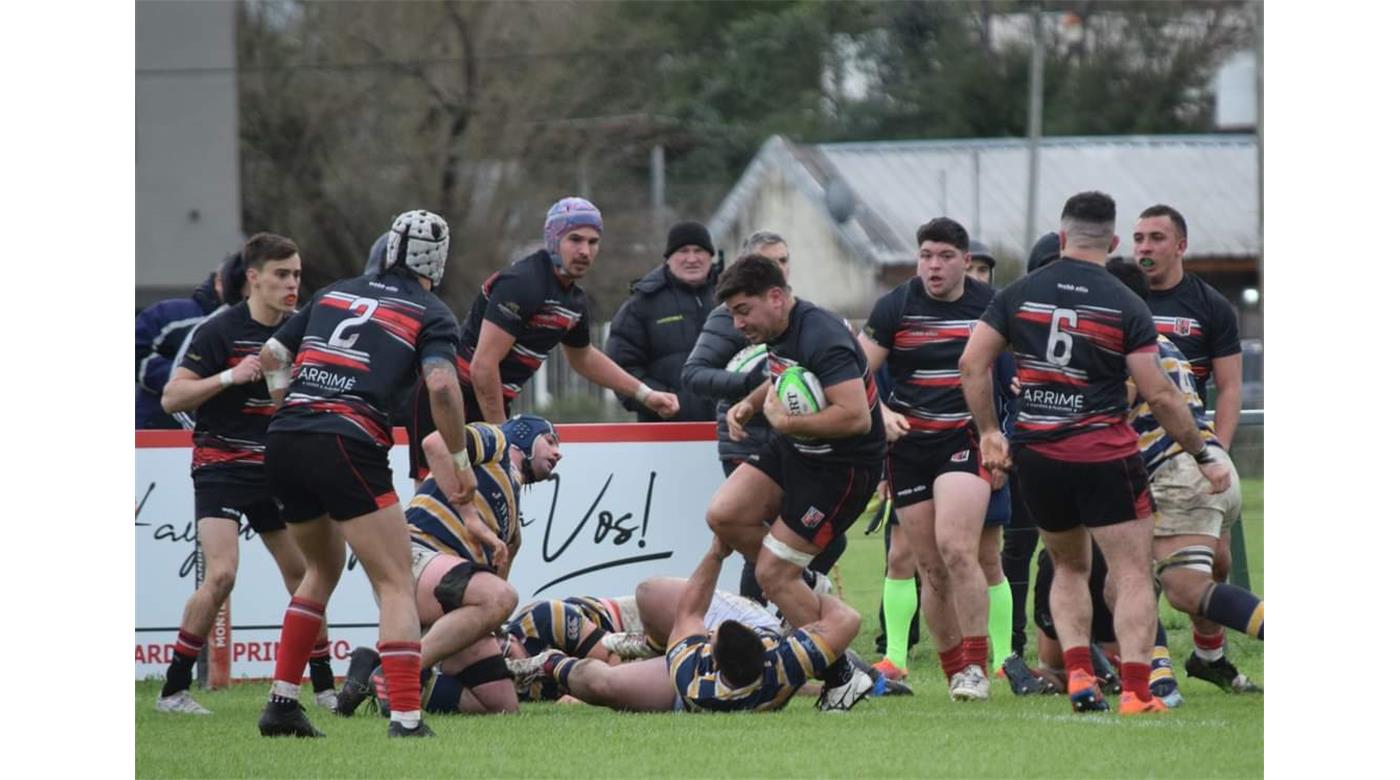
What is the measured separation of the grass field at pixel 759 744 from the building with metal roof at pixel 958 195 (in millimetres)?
34550

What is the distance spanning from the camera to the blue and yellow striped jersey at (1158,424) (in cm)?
887

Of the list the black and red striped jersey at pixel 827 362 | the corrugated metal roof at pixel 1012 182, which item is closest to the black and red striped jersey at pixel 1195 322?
the black and red striped jersey at pixel 827 362

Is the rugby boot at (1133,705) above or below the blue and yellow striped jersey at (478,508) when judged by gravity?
below

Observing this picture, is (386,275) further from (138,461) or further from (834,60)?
(834,60)

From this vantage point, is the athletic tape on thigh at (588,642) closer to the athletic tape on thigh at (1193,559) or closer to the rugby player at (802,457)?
the rugby player at (802,457)

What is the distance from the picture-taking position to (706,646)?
8.73 metres

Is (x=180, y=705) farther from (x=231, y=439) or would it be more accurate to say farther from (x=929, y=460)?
(x=929, y=460)

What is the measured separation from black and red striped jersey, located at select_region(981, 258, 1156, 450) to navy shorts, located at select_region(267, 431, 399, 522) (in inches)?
100

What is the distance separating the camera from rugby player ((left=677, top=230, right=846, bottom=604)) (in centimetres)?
998

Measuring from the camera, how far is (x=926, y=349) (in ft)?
31.3

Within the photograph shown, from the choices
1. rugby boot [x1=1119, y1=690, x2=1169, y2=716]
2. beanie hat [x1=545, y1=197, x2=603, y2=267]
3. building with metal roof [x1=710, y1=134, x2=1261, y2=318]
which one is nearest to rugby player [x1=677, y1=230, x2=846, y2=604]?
beanie hat [x1=545, y1=197, x2=603, y2=267]

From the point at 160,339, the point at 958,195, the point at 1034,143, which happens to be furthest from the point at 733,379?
the point at 958,195

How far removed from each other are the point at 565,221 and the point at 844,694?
2.59m

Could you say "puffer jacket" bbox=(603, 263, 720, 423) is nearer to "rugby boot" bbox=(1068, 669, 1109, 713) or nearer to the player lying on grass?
the player lying on grass
